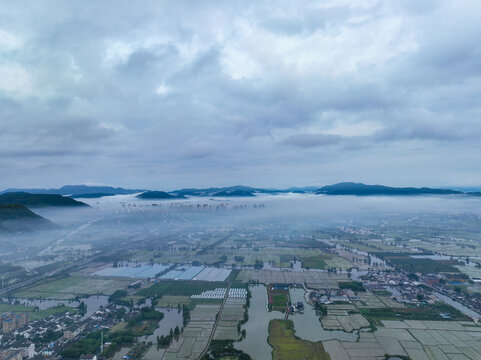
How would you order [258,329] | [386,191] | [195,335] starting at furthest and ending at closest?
1. [386,191]
2. [258,329]
3. [195,335]

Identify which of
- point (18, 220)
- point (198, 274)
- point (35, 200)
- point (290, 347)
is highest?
point (35, 200)

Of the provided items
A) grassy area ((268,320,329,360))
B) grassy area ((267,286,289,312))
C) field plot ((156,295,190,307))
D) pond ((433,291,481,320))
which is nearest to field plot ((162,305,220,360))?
field plot ((156,295,190,307))

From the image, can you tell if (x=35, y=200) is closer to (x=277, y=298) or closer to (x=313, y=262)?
(x=313, y=262)

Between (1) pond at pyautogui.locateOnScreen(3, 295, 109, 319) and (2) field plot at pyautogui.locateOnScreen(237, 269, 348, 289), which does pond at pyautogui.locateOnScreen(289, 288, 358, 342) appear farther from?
(1) pond at pyautogui.locateOnScreen(3, 295, 109, 319)

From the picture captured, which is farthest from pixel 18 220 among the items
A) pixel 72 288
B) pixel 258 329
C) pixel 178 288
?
pixel 258 329

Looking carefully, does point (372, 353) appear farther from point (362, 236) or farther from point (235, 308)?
point (362, 236)

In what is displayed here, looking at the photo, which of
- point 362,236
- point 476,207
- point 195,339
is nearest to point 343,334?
point 195,339
